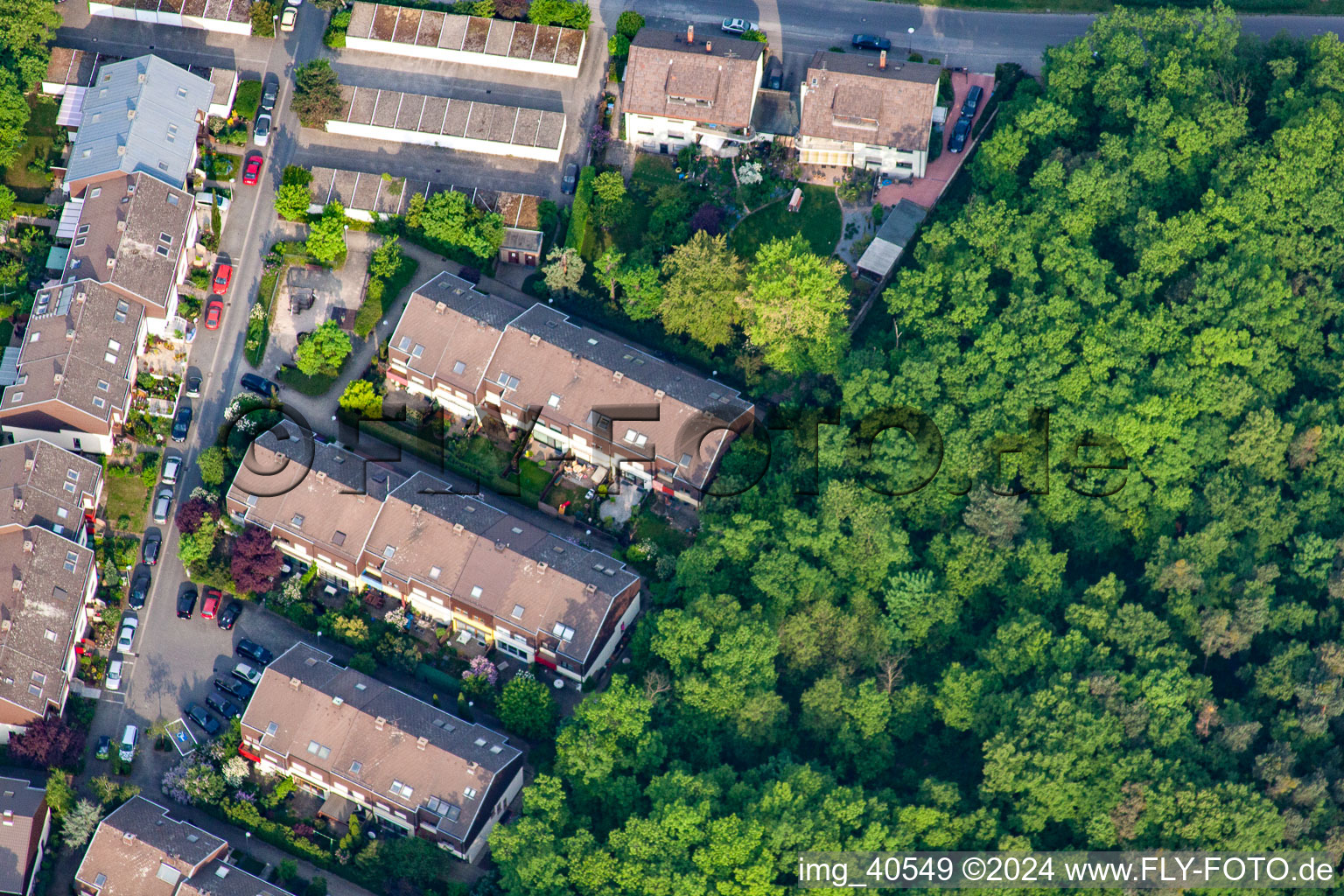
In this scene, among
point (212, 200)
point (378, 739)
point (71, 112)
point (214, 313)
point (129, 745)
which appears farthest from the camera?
point (71, 112)

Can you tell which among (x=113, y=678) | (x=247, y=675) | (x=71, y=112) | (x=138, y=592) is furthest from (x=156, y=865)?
(x=71, y=112)

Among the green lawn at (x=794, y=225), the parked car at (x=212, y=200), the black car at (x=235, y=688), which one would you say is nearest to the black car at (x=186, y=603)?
the black car at (x=235, y=688)

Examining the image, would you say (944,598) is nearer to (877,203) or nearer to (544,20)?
(877,203)

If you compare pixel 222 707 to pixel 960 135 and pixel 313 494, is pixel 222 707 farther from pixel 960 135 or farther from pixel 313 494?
pixel 960 135

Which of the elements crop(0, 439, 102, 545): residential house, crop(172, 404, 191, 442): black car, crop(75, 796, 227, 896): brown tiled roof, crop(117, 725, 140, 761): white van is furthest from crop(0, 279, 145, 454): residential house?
crop(75, 796, 227, 896): brown tiled roof

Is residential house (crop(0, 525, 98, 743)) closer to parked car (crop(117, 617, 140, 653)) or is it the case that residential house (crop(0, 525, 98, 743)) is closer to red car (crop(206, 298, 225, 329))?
parked car (crop(117, 617, 140, 653))

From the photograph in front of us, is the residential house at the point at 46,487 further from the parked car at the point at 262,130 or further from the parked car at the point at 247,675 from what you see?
the parked car at the point at 262,130
